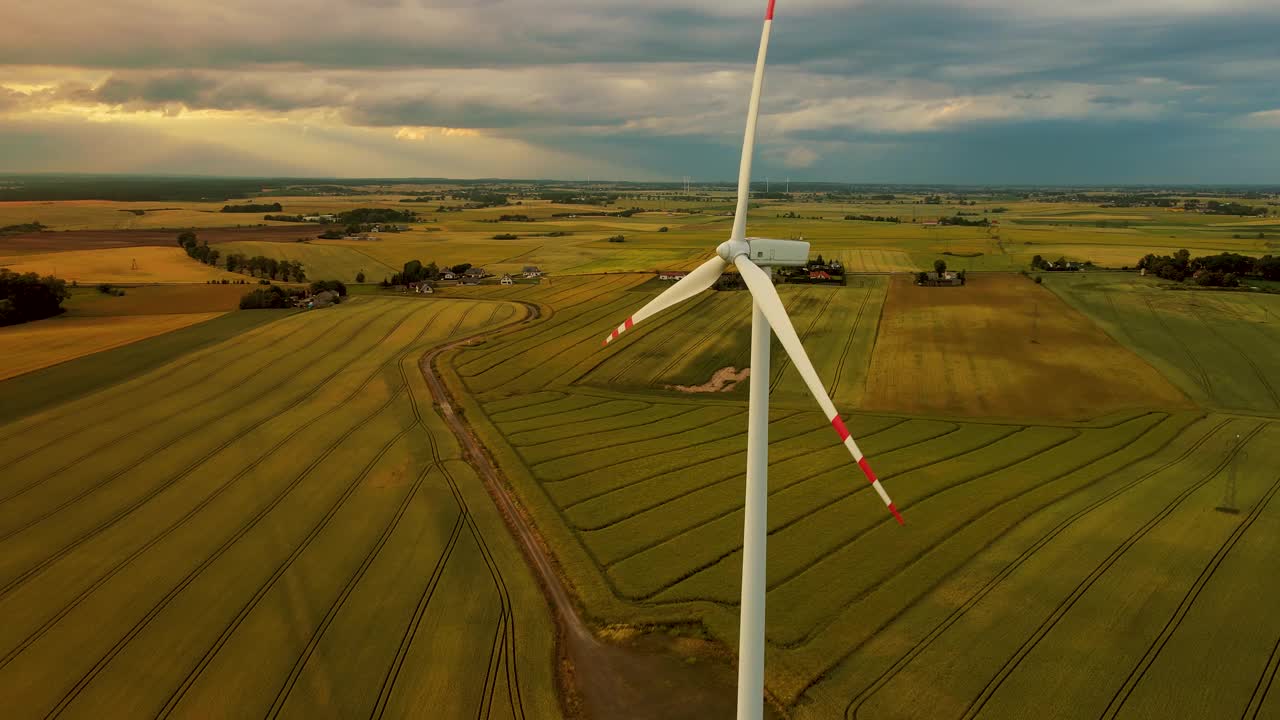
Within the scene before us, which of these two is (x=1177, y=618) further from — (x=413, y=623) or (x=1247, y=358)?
(x=1247, y=358)

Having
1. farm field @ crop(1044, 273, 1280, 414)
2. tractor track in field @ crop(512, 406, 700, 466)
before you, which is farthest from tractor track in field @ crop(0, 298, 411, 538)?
farm field @ crop(1044, 273, 1280, 414)

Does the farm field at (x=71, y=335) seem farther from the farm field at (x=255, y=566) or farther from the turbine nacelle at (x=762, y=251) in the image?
the turbine nacelle at (x=762, y=251)

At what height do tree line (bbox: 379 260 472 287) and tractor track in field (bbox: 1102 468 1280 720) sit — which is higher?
tree line (bbox: 379 260 472 287)

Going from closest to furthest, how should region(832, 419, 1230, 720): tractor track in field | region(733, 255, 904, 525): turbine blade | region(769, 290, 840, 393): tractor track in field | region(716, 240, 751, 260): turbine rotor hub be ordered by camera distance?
region(733, 255, 904, 525): turbine blade
region(716, 240, 751, 260): turbine rotor hub
region(832, 419, 1230, 720): tractor track in field
region(769, 290, 840, 393): tractor track in field

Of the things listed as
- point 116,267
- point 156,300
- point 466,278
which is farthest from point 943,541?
point 116,267

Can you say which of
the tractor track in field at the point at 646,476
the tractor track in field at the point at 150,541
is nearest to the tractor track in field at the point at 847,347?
the tractor track in field at the point at 646,476

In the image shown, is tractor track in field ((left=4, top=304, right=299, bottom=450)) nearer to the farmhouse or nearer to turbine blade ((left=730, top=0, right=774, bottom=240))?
turbine blade ((left=730, top=0, right=774, bottom=240))
